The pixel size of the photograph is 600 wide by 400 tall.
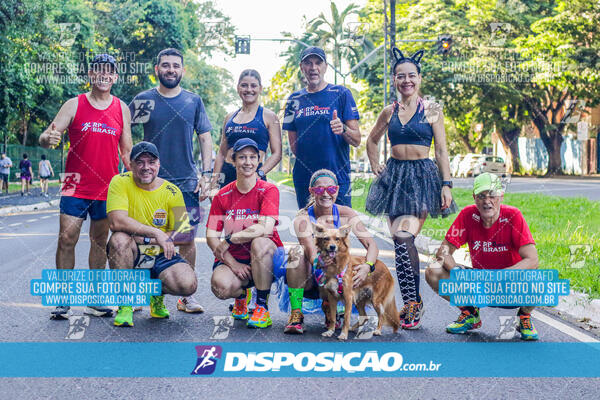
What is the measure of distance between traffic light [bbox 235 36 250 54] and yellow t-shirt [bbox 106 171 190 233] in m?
17.4

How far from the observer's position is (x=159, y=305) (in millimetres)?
5734

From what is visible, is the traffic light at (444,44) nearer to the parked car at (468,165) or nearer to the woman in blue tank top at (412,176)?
the woman in blue tank top at (412,176)

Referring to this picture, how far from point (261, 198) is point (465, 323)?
1.88m

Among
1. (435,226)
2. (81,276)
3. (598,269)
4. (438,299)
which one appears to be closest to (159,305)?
(81,276)

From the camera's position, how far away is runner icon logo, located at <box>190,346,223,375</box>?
423 centimetres

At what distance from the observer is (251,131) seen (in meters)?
6.16

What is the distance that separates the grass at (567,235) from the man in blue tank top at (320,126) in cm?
260

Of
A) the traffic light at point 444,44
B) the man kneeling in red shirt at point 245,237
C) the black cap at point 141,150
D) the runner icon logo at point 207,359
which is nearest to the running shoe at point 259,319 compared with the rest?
the man kneeling in red shirt at point 245,237

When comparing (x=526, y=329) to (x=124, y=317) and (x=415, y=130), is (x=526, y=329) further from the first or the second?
(x=124, y=317)

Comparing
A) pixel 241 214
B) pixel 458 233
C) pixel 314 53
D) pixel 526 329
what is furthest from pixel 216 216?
pixel 526 329

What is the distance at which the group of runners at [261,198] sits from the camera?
5262mm

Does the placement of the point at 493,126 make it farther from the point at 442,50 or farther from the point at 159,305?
the point at 159,305

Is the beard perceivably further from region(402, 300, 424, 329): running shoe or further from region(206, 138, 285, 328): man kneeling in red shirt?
region(402, 300, 424, 329): running shoe

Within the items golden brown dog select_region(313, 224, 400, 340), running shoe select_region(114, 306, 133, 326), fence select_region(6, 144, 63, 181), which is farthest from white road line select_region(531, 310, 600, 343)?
fence select_region(6, 144, 63, 181)
